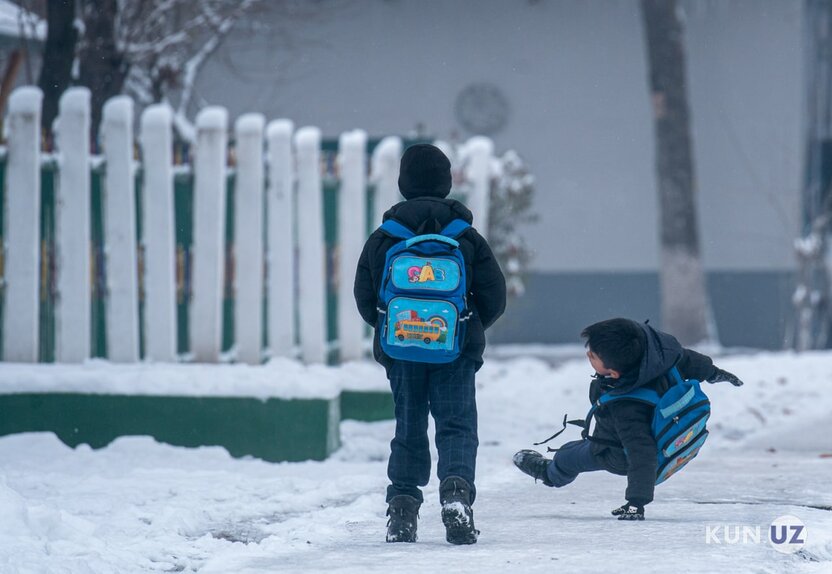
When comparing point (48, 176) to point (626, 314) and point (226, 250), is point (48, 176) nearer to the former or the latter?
point (226, 250)

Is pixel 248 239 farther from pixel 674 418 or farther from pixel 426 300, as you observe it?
pixel 674 418

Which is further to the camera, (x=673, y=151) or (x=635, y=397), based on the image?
(x=673, y=151)

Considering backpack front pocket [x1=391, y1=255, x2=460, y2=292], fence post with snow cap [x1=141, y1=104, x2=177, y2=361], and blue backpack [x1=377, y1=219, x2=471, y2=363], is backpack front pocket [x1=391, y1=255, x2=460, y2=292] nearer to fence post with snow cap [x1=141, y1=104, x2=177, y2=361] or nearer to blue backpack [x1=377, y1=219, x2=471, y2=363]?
blue backpack [x1=377, y1=219, x2=471, y2=363]

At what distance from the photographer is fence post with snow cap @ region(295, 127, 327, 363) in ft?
25.5

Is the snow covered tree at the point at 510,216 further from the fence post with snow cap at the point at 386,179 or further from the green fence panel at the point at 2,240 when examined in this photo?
the green fence panel at the point at 2,240

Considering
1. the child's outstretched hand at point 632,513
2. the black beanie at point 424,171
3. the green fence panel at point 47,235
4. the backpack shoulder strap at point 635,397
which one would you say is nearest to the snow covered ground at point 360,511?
the child's outstretched hand at point 632,513

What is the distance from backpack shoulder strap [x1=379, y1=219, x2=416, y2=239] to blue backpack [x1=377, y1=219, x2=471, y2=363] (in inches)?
2.2

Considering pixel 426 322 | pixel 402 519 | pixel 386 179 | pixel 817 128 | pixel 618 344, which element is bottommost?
pixel 402 519

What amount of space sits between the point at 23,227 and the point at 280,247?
55.9 inches

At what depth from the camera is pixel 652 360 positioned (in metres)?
4.93

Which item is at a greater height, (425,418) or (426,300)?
(426,300)

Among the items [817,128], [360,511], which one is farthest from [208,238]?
[817,128]

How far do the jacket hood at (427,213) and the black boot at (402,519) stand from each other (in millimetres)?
969

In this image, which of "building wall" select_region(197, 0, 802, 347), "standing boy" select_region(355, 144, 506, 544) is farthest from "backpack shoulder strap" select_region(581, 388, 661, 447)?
"building wall" select_region(197, 0, 802, 347)
